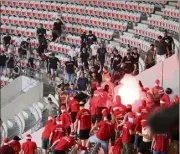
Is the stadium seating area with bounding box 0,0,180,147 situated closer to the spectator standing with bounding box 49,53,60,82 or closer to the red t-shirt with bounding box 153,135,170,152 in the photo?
the spectator standing with bounding box 49,53,60,82

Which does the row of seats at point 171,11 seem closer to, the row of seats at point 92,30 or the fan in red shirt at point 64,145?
the row of seats at point 92,30

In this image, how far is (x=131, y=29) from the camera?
1370cm

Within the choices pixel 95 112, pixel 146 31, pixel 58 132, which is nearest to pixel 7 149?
pixel 58 132

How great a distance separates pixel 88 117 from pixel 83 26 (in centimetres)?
790

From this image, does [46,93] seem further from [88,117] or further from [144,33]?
[88,117]

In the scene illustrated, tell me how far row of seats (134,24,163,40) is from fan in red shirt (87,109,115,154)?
219 inches

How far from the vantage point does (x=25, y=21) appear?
16.1 meters

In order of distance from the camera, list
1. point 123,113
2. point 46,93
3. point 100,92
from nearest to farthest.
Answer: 1. point 123,113
2. point 100,92
3. point 46,93

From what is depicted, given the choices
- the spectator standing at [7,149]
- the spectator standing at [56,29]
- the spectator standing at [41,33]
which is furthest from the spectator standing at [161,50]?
the spectator standing at [56,29]

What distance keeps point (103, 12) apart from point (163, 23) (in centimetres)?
269

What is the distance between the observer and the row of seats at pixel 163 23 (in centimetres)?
1182

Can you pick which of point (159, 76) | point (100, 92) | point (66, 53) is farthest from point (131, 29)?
point (100, 92)

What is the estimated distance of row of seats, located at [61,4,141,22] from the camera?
13.8 meters

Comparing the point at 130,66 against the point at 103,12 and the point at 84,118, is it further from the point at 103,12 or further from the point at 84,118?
the point at 103,12
